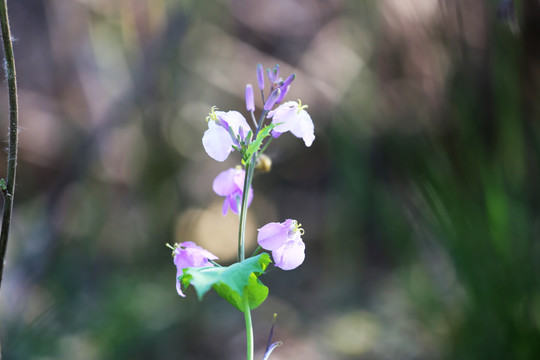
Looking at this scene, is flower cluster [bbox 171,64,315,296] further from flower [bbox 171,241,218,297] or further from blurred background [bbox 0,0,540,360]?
blurred background [bbox 0,0,540,360]

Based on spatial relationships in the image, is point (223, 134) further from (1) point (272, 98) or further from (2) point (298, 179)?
(2) point (298, 179)

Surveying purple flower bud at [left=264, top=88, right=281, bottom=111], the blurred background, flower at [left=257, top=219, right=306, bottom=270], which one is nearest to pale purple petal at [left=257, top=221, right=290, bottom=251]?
flower at [left=257, top=219, right=306, bottom=270]

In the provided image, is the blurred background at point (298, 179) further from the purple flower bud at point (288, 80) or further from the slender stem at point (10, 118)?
the slender stem at point (10, 118)

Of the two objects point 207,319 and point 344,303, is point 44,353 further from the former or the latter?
point 344,303

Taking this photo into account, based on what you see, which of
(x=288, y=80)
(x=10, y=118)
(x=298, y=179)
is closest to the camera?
(x=10, y=118)

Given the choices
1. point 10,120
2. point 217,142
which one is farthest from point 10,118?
point 217,142

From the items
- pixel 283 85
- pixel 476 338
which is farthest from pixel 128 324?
pixel 283 85
